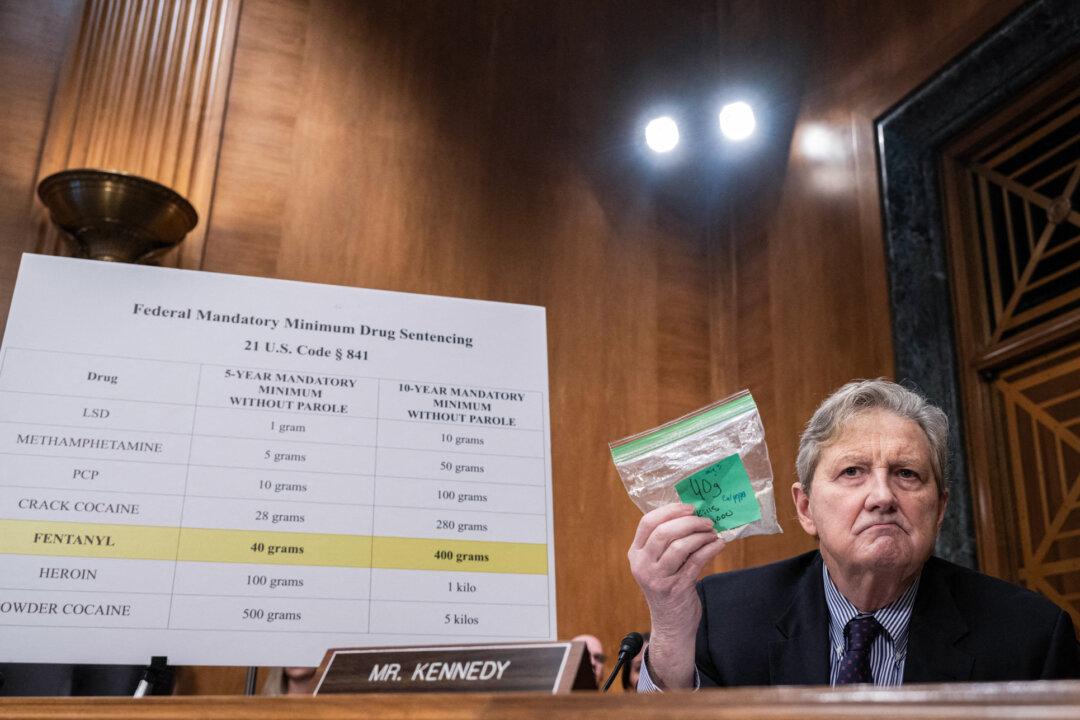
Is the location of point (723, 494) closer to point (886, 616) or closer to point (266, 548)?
point (886, 616)

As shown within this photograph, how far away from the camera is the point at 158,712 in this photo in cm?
81

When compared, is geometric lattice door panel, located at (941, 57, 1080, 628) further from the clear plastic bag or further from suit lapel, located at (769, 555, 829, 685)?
the clear plastic bag

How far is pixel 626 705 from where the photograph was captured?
2.25 feet

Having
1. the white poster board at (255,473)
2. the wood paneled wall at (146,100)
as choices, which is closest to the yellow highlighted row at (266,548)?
the white poster board at (255,473)

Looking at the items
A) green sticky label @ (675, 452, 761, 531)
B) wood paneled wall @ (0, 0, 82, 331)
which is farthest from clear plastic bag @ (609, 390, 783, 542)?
wood paneled wall @ (0, 0, 82, 331)

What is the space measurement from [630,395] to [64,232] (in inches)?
90.0

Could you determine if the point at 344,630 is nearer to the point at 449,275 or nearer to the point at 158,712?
the point at 158,712

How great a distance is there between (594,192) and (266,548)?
10.3 feet

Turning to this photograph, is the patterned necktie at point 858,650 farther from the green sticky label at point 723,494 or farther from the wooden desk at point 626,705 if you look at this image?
the wooden desk at point 626,705

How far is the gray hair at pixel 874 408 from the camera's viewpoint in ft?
5.83

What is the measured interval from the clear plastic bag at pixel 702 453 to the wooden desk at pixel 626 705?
71 centimetres

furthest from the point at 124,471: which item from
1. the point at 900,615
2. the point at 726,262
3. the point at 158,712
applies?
the point at 726,262

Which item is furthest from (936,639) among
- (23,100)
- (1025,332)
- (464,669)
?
(23,100)

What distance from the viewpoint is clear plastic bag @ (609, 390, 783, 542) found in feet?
4.59
